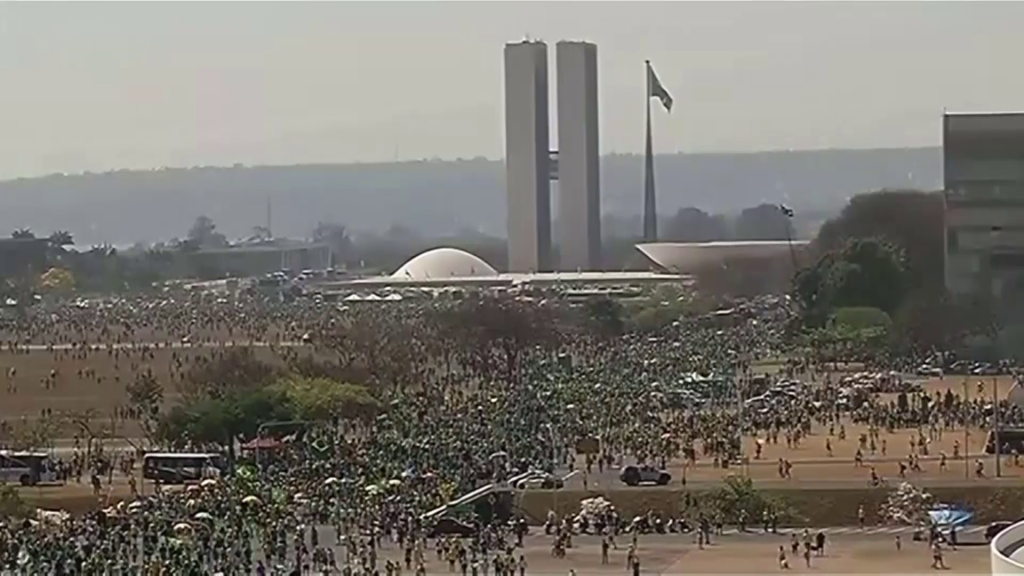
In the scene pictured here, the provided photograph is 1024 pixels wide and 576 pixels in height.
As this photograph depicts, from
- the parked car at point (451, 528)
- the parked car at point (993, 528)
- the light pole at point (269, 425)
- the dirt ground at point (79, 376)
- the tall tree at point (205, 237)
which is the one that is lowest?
the parked car at point (993, 528)

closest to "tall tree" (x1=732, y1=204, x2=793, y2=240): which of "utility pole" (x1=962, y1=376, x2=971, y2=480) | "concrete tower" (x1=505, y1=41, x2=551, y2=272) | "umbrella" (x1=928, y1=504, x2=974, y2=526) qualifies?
"concrete tower" (x1=505, y1=41, x2=551, y2=272)

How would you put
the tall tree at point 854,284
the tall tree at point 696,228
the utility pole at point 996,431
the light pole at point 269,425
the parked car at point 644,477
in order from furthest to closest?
1. the tall tree at point 696,228
2. the tall tree at point 854,284
3. the light pole at point 269,425
4. the utility pole at point 996,431
5. the parked car at point 644,477

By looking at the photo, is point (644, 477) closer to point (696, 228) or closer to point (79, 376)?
point (79, 376)

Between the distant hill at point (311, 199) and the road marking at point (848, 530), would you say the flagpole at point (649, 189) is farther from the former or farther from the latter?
the road marking at point (848, 530)

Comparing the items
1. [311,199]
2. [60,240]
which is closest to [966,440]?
[60,240]

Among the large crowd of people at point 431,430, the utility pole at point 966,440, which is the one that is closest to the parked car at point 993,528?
the utility pole at point 966,440

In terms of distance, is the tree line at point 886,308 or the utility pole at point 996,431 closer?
the utility pole at point 996,431

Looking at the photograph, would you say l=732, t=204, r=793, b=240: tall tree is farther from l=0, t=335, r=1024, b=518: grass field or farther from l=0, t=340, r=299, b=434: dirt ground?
l=0, t=335, r=1024, b=518: grass field
